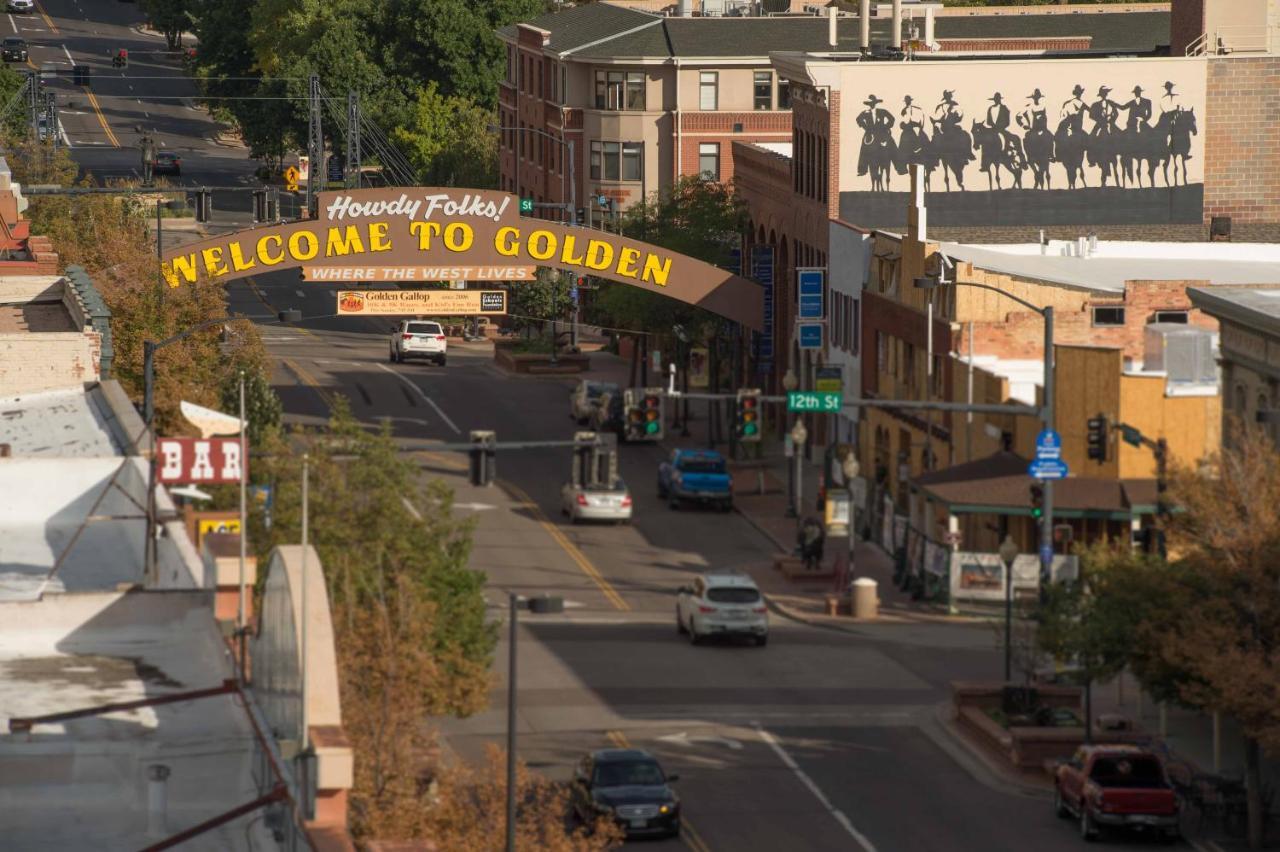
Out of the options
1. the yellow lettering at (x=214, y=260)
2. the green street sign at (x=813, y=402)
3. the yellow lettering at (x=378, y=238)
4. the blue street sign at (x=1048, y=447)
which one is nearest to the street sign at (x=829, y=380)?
the blue street sign at (x=1048, y=447)

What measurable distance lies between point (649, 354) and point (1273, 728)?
202 ft

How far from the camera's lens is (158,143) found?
180500 millimetres

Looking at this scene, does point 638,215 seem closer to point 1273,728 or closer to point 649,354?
point 649,354

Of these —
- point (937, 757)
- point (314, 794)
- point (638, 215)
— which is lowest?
point (937, 757)

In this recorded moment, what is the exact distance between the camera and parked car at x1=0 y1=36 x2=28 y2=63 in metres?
165

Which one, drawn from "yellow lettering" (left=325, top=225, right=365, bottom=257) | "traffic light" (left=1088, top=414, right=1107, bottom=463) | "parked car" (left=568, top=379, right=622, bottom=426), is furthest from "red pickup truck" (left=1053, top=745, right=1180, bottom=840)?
"parked car" (left=568, top=379, right=622, bottom=426)

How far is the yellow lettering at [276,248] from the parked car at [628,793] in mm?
37812

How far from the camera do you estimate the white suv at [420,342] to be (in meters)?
108

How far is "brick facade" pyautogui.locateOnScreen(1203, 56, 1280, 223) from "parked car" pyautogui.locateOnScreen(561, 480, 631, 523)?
87.9ft

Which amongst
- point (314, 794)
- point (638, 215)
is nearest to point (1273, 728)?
point (314, 794)

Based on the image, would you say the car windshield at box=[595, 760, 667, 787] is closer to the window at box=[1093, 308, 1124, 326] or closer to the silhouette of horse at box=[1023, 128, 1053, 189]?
the window at box=[1093, 308, 1124, 326]

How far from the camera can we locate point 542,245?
263 ft

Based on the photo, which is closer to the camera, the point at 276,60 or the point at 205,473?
the point at 205,473

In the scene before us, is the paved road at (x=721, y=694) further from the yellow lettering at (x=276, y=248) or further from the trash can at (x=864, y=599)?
the yellow lettering at (x=276, y=248)
